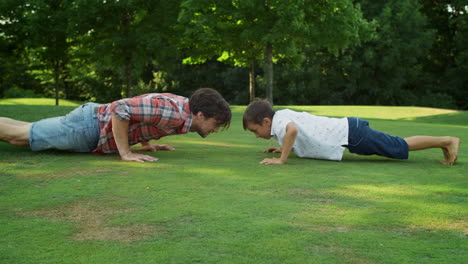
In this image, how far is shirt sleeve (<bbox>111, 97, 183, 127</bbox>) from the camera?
5004mm

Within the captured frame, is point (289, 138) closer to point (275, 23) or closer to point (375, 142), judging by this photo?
point (375, 142)

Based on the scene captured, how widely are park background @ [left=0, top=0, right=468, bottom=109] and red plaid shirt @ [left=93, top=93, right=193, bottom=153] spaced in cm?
1592

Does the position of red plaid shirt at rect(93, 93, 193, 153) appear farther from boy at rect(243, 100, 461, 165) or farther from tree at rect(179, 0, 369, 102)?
tree at rect(179, 0, 369, 102)

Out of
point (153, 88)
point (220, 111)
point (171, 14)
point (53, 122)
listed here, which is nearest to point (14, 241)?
point (220, 111)

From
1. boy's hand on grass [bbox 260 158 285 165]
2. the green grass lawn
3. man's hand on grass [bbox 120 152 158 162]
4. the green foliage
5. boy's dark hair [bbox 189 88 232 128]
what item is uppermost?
the green foliage

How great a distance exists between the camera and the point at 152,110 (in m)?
5.02

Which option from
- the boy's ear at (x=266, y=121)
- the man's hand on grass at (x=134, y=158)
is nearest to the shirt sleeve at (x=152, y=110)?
the man's hand on grass at (x=134, y=158)

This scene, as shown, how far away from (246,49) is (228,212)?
2236 centimetres

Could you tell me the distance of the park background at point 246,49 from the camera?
22.1 m

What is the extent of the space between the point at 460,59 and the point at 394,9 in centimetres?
685

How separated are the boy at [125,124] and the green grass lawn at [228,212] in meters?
0.40

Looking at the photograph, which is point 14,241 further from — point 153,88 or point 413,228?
point 153,88

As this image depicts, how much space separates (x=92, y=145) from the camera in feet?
18.1

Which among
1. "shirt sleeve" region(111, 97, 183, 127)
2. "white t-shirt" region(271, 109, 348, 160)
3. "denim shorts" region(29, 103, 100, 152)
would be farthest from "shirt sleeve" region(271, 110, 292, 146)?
"denim shorts" region(29, 103, 100, 152)
